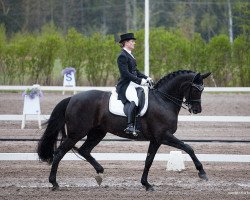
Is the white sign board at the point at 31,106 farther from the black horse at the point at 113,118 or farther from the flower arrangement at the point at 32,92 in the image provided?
the black horse at the point at 113,118

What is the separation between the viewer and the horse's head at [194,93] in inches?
396

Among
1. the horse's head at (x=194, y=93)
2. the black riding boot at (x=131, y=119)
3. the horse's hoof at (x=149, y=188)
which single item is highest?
the horse's head at (x=194, y=93)

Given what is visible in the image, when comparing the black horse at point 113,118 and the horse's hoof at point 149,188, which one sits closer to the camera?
the horse's hoof at point 149,188

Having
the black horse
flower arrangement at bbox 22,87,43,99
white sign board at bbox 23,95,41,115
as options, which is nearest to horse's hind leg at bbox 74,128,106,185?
the black horse

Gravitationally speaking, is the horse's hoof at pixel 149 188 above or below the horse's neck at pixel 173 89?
below

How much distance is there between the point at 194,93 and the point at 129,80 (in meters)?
1.00

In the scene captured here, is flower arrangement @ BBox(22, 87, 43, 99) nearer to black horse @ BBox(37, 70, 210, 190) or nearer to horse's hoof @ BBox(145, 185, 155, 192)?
black horse @ BBox(37, 70, 210, 190)

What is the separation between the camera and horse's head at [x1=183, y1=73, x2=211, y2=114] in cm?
1006

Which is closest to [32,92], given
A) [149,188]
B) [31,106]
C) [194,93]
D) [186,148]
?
[31,106]

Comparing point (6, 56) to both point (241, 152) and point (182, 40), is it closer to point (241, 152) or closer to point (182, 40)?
point (182, 40)

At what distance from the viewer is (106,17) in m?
50.8

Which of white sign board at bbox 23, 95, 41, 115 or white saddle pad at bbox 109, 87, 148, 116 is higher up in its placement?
white saddle pad at bbox 109, 87, 148, 116

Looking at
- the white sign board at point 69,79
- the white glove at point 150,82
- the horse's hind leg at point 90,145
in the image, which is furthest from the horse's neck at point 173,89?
the white sign board at point 69,79

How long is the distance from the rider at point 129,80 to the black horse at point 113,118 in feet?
0.63
